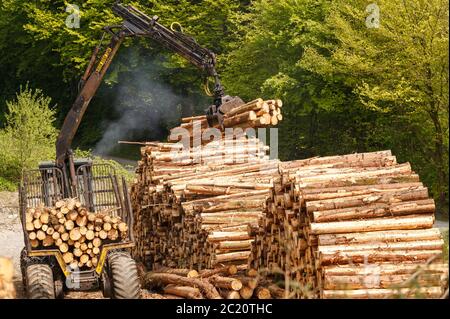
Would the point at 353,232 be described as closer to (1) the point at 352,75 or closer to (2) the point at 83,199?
(2) the point at 83,199

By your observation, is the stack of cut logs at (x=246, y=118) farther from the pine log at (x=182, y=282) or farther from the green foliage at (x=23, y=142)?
the green foliage at (x=23, y=142)

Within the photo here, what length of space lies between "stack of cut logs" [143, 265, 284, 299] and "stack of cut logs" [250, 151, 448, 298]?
444 mm

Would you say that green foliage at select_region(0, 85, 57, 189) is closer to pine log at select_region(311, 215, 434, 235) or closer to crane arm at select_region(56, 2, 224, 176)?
crane arm at select_region(56, 2, 224, 176)

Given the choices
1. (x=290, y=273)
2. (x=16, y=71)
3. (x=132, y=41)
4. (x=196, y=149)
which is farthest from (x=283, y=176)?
(x=16, y=71)

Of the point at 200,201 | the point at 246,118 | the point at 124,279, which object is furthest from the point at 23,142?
the point at 124,279

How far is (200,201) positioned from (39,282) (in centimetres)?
371

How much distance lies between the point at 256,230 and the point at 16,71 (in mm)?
31415

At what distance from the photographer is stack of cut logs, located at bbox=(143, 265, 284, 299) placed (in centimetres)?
1277

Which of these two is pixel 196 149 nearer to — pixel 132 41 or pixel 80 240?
pixel 80 240

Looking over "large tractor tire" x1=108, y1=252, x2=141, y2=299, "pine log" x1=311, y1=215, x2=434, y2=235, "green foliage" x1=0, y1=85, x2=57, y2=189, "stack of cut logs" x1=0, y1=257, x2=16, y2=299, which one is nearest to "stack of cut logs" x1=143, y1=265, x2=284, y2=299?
"large tractor tire" x1=108, y1=252, x2=141, y2=299

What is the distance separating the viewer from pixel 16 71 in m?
43.7

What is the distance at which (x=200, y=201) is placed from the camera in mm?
15945

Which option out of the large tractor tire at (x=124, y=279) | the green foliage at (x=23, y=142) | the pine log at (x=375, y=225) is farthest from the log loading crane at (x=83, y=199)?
the green foliage at (x=23, y=142)
